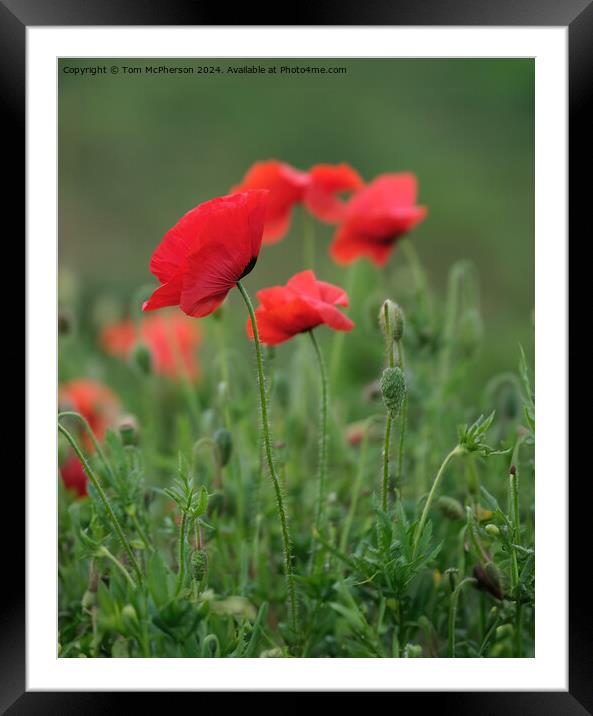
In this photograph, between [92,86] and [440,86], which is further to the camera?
[440,86]

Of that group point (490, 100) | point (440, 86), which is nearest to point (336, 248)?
point (490, 100)

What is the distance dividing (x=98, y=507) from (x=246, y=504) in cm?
35

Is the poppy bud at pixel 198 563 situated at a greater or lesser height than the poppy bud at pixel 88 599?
greater

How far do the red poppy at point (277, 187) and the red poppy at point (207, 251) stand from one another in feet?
1.53

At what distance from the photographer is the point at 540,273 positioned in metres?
1.25

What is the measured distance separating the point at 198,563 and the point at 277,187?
771 millimetres

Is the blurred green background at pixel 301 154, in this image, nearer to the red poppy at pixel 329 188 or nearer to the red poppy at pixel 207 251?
the red poppy at pixel 329 188

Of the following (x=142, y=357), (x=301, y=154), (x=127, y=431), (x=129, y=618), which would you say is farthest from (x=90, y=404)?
(x=301, y=154)

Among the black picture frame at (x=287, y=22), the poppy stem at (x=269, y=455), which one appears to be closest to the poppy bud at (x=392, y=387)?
the poppy stem at (x=269, y=455)

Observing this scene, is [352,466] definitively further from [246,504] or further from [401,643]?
[401,643]

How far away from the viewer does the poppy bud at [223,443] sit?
4.56 feet

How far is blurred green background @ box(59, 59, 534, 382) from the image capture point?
124 inches

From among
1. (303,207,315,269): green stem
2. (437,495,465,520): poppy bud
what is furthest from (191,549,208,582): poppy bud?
(303,207,315,269): green stem

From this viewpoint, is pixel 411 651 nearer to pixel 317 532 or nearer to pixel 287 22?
pixel 317 532
